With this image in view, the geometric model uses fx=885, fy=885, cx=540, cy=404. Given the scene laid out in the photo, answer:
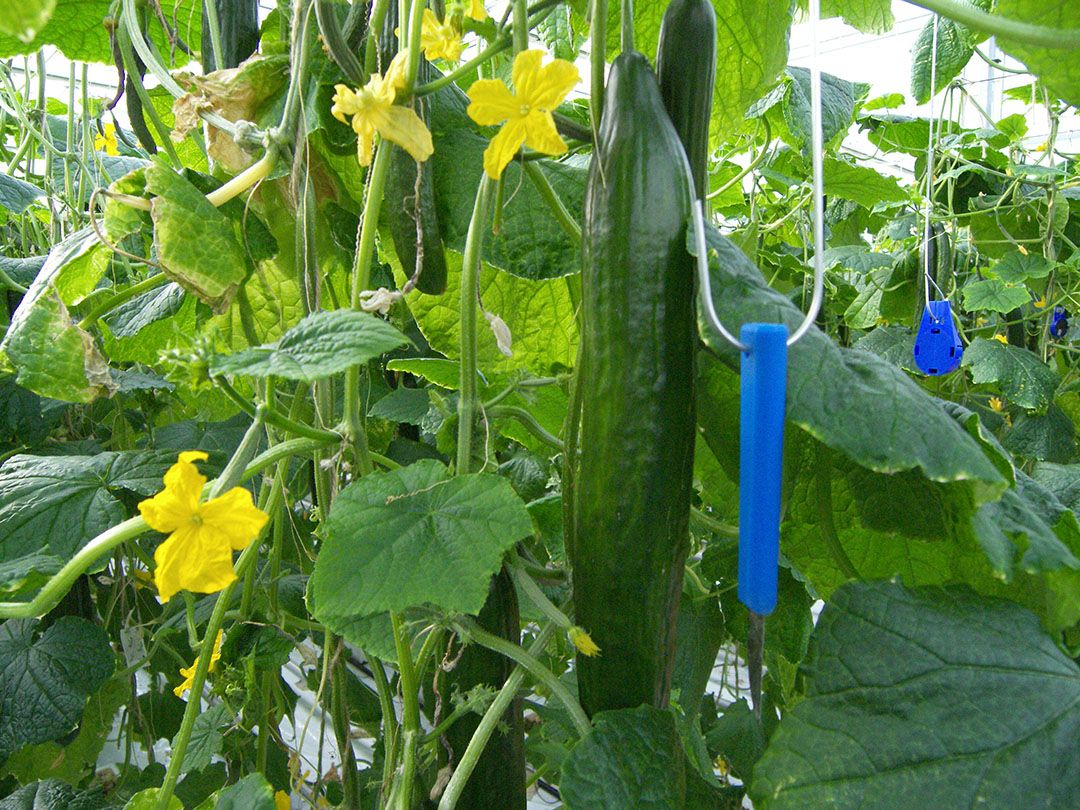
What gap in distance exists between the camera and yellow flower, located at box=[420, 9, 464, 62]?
0.55 meters

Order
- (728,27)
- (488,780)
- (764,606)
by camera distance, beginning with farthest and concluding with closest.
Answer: (728,27) → (488,780) → (764,606)

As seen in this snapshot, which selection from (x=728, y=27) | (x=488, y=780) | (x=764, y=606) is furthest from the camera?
(x=728, y=27)

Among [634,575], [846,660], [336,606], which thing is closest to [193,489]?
[336,606]

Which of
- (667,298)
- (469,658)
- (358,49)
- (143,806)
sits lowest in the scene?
(143,806)

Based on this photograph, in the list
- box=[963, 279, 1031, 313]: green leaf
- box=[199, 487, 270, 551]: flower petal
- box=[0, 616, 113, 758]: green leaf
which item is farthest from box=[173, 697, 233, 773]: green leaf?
box=[963, 279, 1031, 313]: green leaf

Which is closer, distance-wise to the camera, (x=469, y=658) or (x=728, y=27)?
(x=469, y=658)

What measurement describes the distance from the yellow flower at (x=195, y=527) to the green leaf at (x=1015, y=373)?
157 cm

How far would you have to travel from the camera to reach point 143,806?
2.10 ft

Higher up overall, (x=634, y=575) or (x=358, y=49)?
(x=358, y=49)

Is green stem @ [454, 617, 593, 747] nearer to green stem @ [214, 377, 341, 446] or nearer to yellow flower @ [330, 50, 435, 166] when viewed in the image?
green stem @ [214, 377, 341, 446]

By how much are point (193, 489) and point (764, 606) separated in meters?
0.28

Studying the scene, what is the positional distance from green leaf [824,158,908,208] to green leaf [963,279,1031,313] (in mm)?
666

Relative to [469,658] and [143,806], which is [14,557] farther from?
[469,658]

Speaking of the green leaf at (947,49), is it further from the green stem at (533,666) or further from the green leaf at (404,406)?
the green stem at (533,666)
